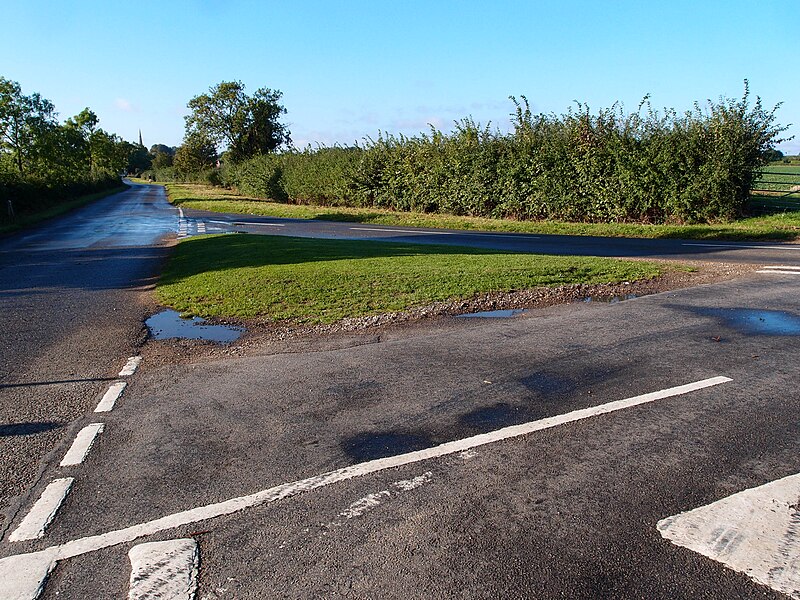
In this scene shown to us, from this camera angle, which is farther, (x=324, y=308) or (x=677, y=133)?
(x=677, y=133)

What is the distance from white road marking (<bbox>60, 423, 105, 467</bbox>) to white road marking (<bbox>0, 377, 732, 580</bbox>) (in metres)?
1.18

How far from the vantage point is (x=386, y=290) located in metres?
10.4

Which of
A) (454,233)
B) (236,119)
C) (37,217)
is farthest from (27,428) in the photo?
(236,119)

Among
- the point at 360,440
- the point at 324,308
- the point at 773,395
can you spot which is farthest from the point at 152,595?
the point at 324,308

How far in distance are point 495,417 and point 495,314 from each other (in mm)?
4135

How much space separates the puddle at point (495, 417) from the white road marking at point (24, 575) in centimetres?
279

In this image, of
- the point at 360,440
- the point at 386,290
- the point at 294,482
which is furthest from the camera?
the point at 386,290

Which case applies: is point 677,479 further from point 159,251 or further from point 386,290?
point 159,251

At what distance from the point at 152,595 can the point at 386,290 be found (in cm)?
765

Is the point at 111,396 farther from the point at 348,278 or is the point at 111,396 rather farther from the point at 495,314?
the point at 348,278

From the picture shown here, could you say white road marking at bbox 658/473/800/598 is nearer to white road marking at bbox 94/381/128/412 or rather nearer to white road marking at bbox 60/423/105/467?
white road marking at bbox 60/423/105/467

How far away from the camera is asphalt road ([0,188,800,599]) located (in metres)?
3.11

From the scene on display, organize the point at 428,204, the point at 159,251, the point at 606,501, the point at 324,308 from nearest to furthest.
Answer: the point at 606,501 → the point at 324,308 → the point at 159,251 → the point at 428,204

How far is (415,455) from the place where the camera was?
4.34 metres
